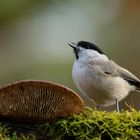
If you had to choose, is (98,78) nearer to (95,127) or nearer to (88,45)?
(88,45)

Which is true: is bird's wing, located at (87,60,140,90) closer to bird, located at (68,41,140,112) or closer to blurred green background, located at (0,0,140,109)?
bird, located at (68,41,140,112)

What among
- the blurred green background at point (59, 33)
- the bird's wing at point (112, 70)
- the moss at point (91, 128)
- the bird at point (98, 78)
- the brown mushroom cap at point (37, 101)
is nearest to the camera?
the brown mushroom cap at point (37, 101)

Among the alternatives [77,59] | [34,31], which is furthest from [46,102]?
[34,31]

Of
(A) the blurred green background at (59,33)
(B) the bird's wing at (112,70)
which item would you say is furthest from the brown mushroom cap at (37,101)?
(A) the blurred green background at (59,33)

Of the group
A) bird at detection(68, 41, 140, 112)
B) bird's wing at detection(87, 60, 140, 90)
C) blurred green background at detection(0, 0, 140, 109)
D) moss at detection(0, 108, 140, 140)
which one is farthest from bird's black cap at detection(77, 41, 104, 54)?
blurred green background at detection(0, 0, 140, 109)

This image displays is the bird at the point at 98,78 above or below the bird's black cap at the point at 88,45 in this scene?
below

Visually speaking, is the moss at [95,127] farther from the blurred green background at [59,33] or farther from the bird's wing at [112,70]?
the blurred green background at [59,33]

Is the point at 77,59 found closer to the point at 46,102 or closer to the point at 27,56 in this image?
the point at 46,102
